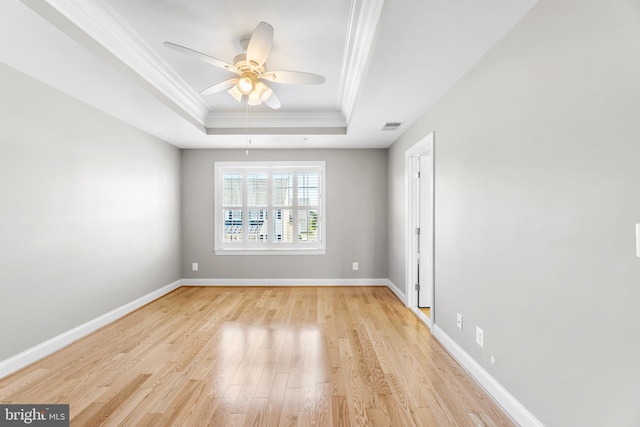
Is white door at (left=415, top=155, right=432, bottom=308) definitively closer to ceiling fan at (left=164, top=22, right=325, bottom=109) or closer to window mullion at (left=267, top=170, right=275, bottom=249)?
ceiling fan at (left=164, top=22, right=325, bottom=109)

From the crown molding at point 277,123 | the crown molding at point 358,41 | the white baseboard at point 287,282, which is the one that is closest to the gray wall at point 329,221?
the white baseboard at point 287,282

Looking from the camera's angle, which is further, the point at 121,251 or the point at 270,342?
the point at 121,251

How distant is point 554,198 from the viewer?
5.36 feet

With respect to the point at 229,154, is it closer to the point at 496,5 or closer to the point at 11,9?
the point at 11,9

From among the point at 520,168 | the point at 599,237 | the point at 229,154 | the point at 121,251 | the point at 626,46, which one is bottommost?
the point at 121,251

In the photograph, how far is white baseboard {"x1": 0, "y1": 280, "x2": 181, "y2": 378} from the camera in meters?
2.49

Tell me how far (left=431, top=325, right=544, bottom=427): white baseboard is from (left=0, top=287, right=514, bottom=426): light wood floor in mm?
59

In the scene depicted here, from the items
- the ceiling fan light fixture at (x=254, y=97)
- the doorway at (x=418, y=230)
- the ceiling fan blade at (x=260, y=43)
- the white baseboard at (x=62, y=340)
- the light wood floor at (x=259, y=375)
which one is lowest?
the light wood floor at (x=259, y=375)

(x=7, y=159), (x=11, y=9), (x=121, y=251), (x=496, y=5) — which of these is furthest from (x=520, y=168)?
(x=121, y=251)

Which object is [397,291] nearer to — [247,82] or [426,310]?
[426,310]

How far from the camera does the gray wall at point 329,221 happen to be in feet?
18.0

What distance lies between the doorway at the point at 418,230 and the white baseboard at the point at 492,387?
3.78 ft

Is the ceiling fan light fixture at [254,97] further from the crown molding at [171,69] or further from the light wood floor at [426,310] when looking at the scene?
the light wood floor at [426,310]

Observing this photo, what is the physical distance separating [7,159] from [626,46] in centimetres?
386
